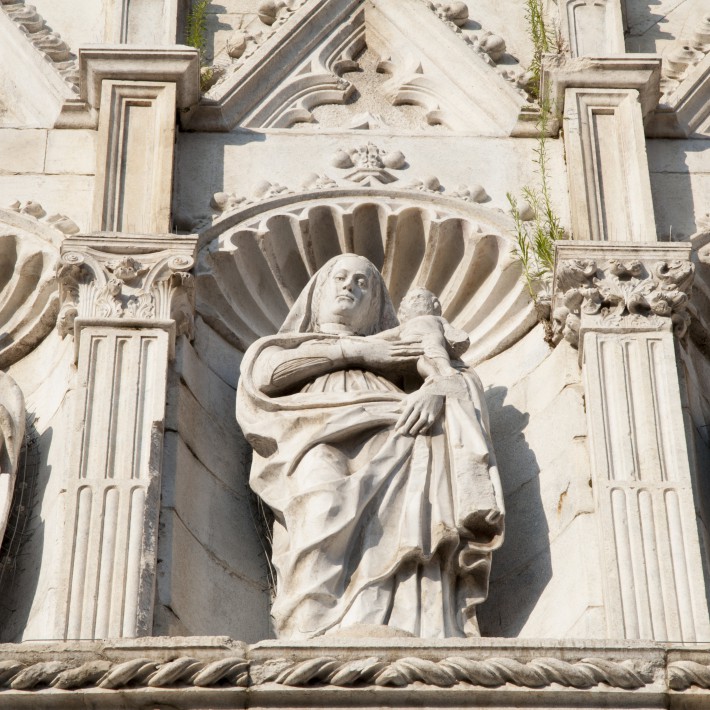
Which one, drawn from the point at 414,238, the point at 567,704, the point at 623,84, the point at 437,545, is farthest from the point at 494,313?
the point at 567,704

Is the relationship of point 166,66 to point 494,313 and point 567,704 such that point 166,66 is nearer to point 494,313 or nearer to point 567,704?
point 494,313

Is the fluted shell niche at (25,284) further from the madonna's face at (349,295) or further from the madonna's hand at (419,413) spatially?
the madonna's hand at (419,413)

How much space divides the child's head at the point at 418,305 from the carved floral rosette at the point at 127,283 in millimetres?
933

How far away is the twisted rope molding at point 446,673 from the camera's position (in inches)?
301

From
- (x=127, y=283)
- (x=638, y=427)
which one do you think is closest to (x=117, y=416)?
(x=127, y=283)

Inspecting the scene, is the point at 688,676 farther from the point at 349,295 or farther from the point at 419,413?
the point at 349,295

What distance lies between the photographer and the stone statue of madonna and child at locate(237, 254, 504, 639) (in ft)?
28.2

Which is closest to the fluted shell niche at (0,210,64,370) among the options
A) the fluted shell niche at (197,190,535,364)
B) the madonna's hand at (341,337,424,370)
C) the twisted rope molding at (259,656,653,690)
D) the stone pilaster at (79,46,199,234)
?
the stone pilaster at (79,46,199,234)

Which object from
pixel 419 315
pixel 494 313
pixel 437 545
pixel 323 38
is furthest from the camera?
pixel 323 38

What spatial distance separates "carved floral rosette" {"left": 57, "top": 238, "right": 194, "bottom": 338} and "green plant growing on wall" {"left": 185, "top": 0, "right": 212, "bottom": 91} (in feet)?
5.07

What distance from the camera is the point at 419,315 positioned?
9.75 m

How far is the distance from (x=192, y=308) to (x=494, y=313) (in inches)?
58.0

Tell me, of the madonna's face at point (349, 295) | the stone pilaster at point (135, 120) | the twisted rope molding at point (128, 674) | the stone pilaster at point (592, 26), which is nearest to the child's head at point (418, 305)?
the madonna's face at point (349, 295)

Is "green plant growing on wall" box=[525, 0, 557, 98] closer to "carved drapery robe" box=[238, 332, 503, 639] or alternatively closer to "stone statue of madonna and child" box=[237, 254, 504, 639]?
"stone statue of madonna and child" box=[237, 254, 504, 639]
